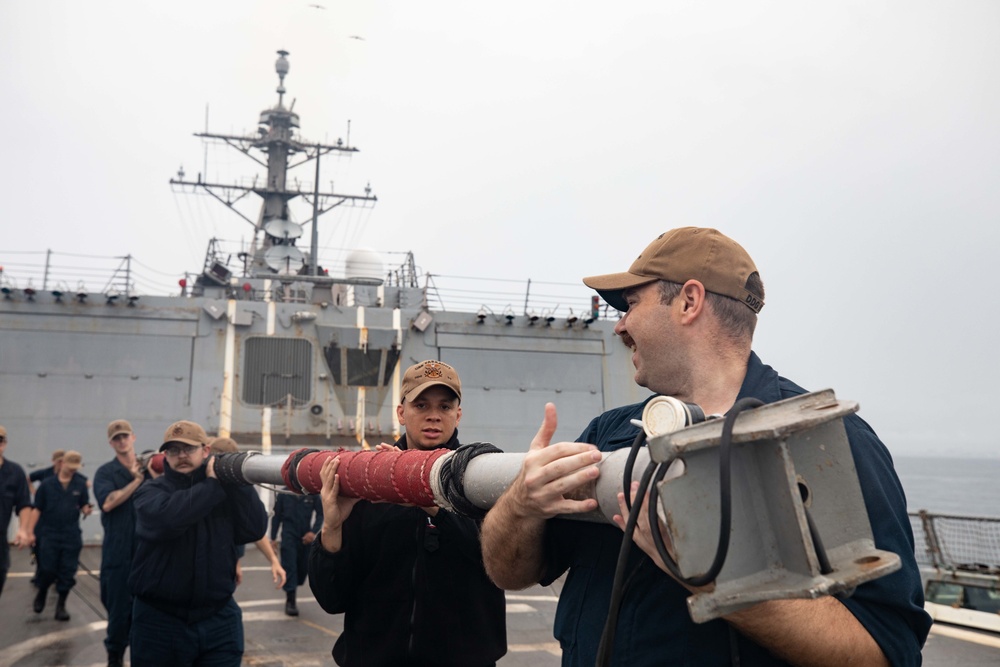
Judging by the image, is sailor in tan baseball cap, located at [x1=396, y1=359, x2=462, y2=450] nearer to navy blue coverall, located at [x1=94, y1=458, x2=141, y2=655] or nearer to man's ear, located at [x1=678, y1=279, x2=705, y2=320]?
man's ear, located at [x1=678, y1=279, x2=705, y2=320]

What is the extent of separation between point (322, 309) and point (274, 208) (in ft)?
26.6

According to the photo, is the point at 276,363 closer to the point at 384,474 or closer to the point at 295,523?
the point at 295,523

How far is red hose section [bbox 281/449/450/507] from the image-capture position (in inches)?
94.6

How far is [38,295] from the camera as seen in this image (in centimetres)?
1391

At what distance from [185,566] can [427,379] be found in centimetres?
209

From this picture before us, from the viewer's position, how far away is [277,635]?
7.54m

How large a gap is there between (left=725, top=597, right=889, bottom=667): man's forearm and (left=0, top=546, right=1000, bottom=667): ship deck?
5515mm

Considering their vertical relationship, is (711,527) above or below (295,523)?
above

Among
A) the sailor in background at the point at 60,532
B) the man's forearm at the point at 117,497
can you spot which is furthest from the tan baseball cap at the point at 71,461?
the man's forearm at the point at 117,497

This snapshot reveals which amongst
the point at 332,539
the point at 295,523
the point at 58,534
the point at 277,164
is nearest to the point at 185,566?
the point at 332,539

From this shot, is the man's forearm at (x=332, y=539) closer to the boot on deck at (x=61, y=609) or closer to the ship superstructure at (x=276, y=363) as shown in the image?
the boot on deck at (x=61, y=609)

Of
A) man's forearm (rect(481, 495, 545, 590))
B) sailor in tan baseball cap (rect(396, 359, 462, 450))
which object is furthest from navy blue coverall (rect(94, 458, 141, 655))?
man's forearm (rect(481, 495, 545, 590))

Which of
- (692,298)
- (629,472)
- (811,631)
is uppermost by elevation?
(692,298)

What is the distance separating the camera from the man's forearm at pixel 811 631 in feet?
4.77
